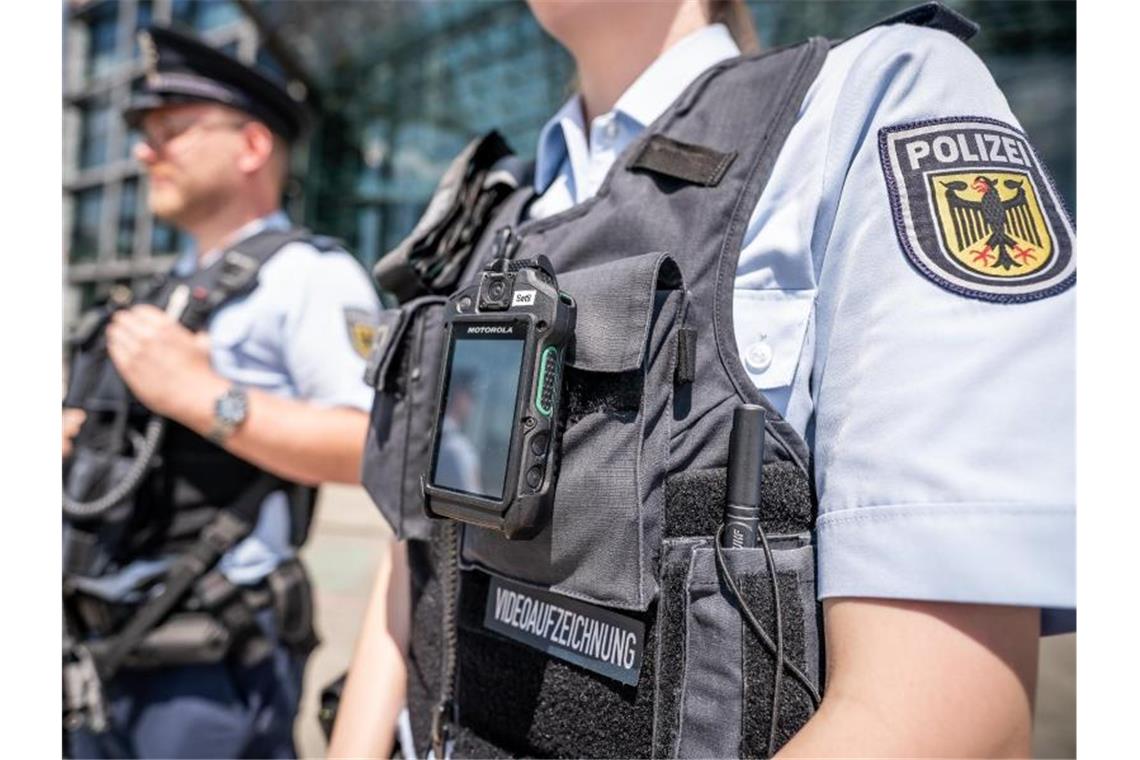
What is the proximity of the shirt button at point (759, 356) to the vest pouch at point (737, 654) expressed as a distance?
172mm

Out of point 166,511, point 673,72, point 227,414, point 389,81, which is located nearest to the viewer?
point 673,72

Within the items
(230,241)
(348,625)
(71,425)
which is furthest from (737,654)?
(348,625)

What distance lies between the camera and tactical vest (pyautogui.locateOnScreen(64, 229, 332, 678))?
194cm

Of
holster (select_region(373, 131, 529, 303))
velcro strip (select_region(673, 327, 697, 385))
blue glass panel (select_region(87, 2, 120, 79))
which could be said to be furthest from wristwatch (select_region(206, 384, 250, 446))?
blue glass panel (select_region(87, 2, 120, 79))

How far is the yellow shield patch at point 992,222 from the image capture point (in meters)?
0.64

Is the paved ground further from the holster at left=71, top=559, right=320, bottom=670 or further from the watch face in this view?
the watch face

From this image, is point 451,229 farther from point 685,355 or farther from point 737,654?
point 737,654

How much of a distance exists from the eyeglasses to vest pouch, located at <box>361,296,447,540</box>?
1.57 meters

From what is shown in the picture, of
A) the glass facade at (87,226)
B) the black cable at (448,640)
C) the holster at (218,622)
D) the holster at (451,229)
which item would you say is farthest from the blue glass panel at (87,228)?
the black cable at (448,640)

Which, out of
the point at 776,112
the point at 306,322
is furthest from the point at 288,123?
the point at 776,112

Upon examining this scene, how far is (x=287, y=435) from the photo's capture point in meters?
1.93

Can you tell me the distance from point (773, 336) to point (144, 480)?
1.83 meters

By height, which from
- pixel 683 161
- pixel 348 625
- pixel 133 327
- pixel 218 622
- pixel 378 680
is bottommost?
pixel 348 625

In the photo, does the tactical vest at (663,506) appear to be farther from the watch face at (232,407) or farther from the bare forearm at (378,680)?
the watch face at (232,407)
